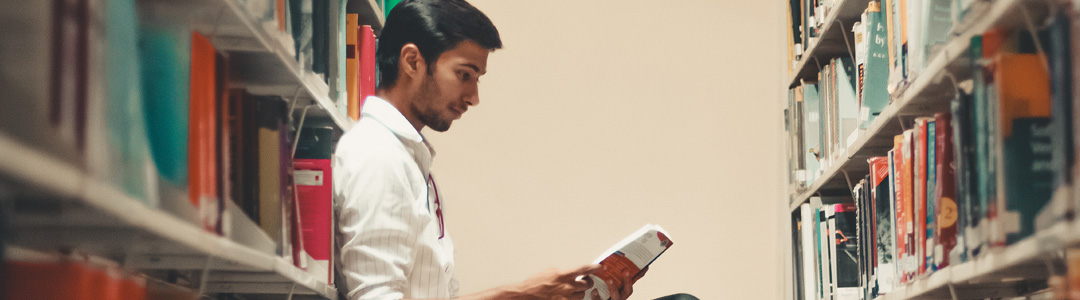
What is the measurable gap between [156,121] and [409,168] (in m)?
0.80

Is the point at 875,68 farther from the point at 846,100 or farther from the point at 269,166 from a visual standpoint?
the point at 269,166

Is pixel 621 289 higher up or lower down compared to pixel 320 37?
lower down

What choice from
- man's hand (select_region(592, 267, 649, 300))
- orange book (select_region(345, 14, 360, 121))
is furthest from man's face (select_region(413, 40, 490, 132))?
man's hand (select_region(592, 267, 649, 300))

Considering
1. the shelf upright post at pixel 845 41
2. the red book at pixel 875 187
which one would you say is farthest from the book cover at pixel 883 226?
the shelf upright post at pixel 845 41

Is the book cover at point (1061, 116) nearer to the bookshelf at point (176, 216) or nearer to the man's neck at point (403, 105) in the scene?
the bookshelf at point (176, 216)

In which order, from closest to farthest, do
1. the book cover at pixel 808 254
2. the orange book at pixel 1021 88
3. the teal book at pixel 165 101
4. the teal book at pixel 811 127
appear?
the teal book at pixel 165 101, the orange book at pixel 1021 88, the book cover at pixel 808 254, the teal book at pixel 811 127

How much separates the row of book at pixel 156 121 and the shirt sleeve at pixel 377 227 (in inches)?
2.2

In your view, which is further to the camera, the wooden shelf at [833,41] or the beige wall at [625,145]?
the beige wall at [625,145]

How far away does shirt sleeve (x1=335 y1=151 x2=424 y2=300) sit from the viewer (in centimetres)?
165

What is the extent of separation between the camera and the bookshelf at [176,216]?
76 centimetres

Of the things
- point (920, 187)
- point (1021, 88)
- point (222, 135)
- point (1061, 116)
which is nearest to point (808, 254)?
point (920, 187)

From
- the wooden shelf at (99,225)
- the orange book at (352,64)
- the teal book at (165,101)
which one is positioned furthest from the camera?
the orange book at (352,64)

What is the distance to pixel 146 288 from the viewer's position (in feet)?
3.40

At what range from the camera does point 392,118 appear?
1857mm
